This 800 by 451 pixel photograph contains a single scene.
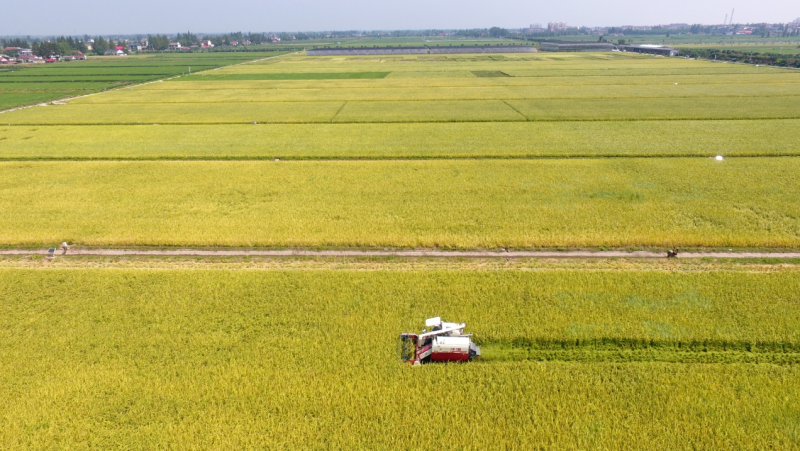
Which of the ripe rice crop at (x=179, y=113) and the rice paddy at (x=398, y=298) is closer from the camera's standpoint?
the rice paddy at (x=398, y=298)

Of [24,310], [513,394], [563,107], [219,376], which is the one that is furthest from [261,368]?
[563,107]

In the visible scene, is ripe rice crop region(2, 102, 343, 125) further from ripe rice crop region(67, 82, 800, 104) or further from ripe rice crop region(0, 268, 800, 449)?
ripe rice crop region(0, 268, 800, 449)

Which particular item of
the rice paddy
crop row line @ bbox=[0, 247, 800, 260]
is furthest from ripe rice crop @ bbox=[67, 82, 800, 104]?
crop row line @ bbox=[0, 247, 800, 260]

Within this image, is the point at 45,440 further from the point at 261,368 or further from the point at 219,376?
the point at 261,368

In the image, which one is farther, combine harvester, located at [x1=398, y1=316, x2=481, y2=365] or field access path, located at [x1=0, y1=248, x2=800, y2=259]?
field access path, located at [x1=0, y1=248, x2=800, y2=259]

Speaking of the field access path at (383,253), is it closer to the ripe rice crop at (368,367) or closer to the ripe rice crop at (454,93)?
the ripe rice crop at (368,367)

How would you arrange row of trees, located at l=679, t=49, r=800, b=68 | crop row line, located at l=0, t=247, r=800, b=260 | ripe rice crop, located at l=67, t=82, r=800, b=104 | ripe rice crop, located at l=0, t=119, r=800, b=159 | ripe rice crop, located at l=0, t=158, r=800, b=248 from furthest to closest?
row of trees, located at l=679, t=49, r=800, b=68, ripe rice crop, located at l=67, t=82, r=800, b=104, ripe rice crop, located at l=0, t=119, r=800, b=159, ripe rice crop, located at l=0, t=158, r=800, b=248, crop row line, located at l=0, t=247, r=800, b=260

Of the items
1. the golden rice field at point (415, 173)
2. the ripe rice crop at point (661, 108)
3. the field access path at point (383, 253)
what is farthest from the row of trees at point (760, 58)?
the field access path at point (383, 253)

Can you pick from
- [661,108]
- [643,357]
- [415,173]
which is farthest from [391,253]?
[661,108]
